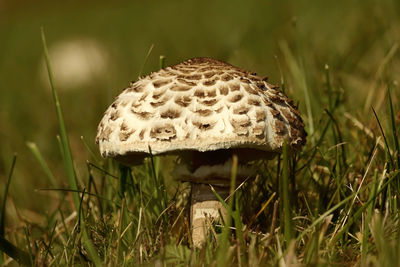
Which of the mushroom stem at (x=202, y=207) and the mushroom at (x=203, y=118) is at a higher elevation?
the mushroom at (x=203, y=118)

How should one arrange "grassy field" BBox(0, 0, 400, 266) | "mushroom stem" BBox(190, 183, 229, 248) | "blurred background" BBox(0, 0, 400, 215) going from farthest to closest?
"blurred background" BBox(0, 0, 400, 215), "mushroom stem" BBox(190, 183, 229, 248), "grassy field" BBox(0, 0, 400, 266)

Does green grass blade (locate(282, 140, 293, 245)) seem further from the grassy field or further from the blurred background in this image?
the blurred background

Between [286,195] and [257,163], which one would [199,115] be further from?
[257,163]

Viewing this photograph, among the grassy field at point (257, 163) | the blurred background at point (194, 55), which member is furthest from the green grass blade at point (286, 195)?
the blurred background at point (194, 55)

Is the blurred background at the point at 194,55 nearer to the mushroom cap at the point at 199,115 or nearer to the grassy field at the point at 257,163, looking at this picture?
the grassy field at the point at 257,163

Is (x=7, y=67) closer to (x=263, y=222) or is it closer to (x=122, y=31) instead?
(x=122, y=31)

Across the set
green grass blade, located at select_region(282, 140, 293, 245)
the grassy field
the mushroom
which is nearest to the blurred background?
the grassy field

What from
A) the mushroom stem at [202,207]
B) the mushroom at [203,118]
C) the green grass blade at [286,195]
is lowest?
the mushroom stem at [202,207]
